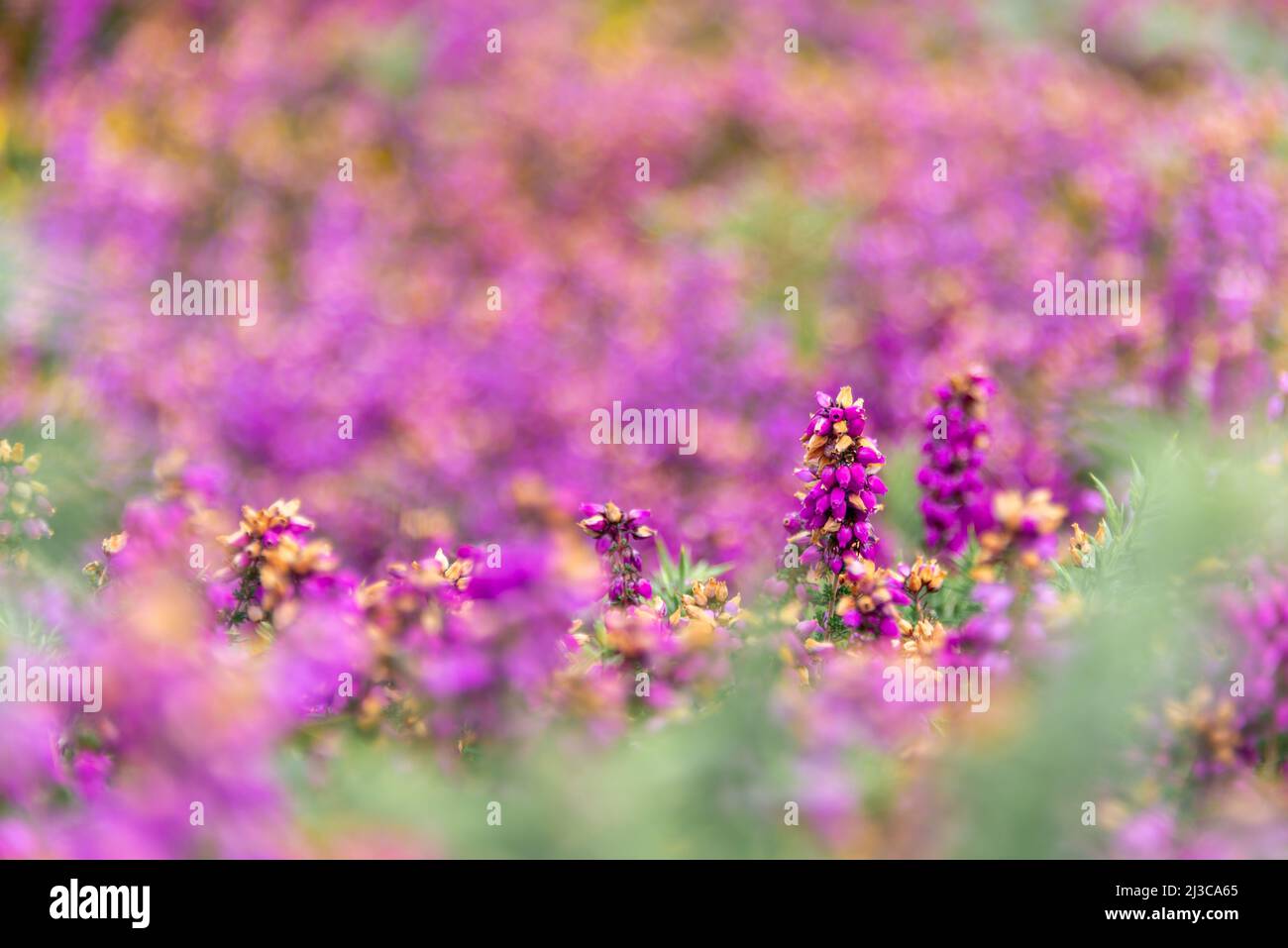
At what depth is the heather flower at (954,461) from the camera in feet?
6.75

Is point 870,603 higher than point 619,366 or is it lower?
lower

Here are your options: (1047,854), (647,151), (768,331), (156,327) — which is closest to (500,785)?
(1047,854)

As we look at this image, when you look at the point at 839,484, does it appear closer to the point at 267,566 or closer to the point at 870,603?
the point at 870,603

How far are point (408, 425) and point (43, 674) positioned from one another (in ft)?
7.90

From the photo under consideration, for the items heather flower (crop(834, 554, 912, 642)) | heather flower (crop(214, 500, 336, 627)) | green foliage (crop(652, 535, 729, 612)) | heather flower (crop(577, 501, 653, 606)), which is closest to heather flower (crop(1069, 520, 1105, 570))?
heather flower (crop(834, 554, 912, 642))

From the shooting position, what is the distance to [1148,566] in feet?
5.12

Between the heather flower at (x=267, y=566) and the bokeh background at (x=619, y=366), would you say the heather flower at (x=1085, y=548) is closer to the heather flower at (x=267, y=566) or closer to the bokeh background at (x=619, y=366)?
the bokeh background at (x=619, y=366)

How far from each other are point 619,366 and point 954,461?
2.35m

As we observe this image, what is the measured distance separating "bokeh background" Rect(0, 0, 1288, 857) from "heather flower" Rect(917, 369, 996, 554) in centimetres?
10

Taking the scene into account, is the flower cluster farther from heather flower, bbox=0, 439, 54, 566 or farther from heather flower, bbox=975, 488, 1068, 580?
heather flower, bbox=0, 439, 54, 566

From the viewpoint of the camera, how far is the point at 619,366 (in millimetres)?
4305

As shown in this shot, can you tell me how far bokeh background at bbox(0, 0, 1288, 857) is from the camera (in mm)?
1124

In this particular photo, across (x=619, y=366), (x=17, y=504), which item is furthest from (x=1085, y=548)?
(x=619, y=366)

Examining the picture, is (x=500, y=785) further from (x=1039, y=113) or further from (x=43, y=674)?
(x=1039, y=113)
